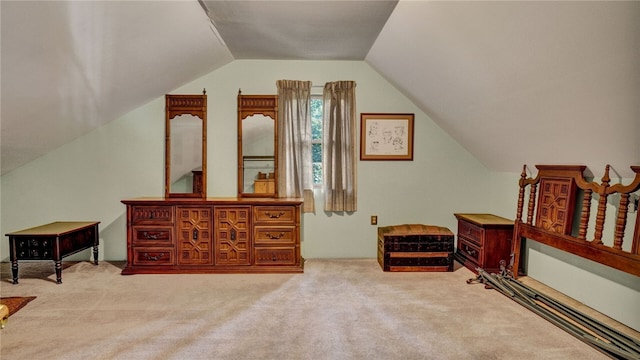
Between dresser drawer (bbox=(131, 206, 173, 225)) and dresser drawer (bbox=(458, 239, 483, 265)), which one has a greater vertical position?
dresser drawer (bbox=(131, 206, 173, 225))

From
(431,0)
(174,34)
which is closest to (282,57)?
(174,34)

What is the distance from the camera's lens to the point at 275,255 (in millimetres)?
3314

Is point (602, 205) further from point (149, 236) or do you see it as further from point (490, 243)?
point (149, 236)

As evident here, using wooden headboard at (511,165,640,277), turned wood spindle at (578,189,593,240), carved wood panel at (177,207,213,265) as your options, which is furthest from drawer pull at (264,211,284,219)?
turned wood spindle at (578,189,593,240)

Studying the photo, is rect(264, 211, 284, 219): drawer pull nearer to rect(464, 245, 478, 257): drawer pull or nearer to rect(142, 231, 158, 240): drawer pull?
rect(142, 231, 158, 240): drawer pull

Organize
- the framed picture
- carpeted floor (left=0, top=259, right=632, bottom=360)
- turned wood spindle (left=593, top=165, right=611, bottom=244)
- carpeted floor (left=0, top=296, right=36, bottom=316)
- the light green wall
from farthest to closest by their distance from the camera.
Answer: the framed picture → the light green wall → carpeted floor (left=0, top=296, right=36, bottom=316) → turned wood spindle (left=593, top=165, right=611, bottom=244) → carpeted floor (left=0, top=259, right=632, bottom=360)

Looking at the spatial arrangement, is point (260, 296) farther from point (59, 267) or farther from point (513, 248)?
point (513, 248)

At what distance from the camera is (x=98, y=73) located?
259 centimetres

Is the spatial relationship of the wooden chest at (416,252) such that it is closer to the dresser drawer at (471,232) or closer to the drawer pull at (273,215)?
the dresser drawer at (471,232)

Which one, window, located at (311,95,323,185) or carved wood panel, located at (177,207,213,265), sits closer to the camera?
carved wood panel, located at (177,207,213,265)

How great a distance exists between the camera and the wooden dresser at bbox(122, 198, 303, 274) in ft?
10.6

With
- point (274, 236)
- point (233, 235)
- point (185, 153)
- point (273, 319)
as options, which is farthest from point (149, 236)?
point (273, 319)

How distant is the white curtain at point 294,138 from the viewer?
368 centimetres

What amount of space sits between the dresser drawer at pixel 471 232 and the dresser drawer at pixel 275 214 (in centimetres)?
197
